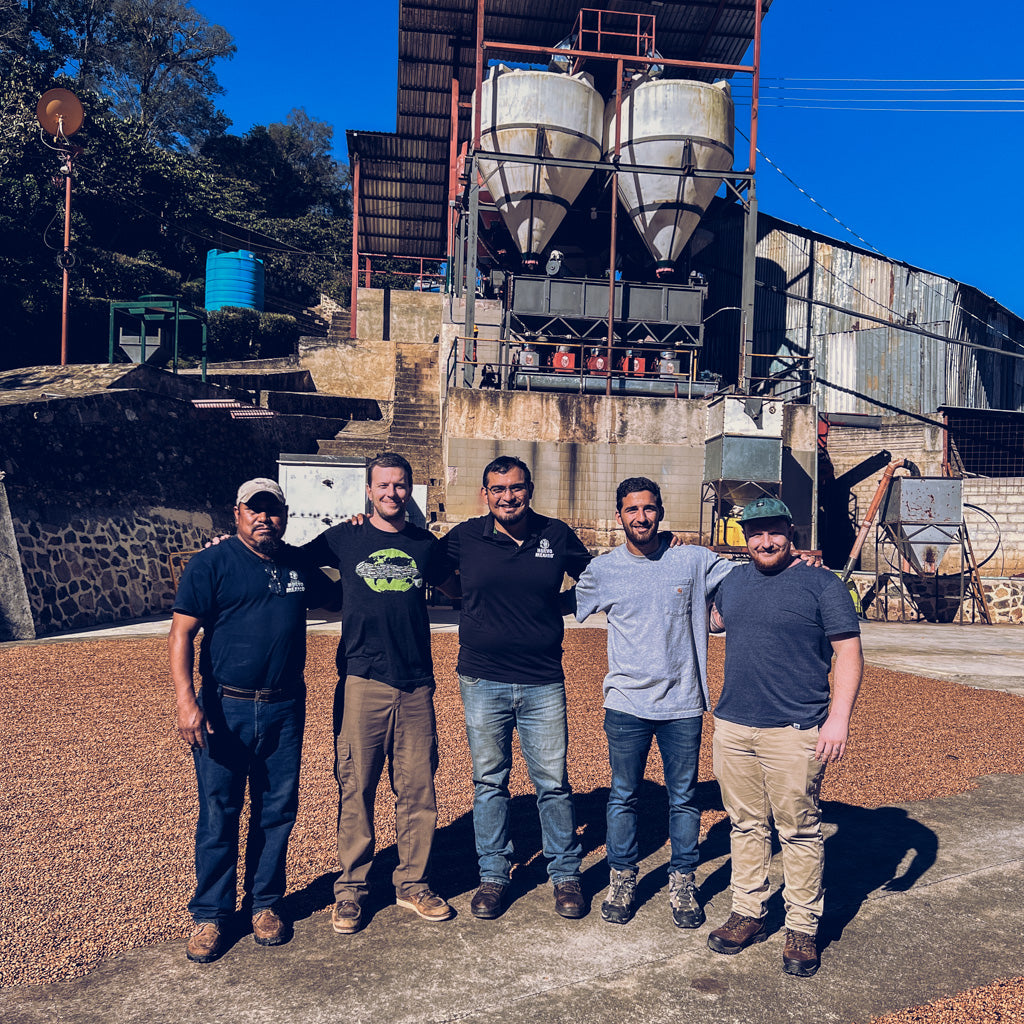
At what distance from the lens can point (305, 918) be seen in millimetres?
3629

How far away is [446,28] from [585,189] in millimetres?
6204

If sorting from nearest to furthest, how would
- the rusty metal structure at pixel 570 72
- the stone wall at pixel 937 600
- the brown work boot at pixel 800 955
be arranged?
the brown work boot at pixel 800 955 → the stone wall at pixel 937 600 → the rusty metal structure at pixel 570 72

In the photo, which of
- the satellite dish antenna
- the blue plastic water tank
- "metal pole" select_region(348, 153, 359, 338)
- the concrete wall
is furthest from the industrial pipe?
the blue plastic water tank

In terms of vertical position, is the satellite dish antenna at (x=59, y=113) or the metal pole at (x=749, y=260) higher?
the satellite dish antenna at (x=59, y=113)

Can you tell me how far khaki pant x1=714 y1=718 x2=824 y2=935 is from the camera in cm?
335

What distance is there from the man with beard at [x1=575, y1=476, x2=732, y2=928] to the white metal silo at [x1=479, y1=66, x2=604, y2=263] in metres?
19.4

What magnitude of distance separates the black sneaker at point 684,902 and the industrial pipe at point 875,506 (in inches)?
578

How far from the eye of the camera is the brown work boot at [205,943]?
3.24m

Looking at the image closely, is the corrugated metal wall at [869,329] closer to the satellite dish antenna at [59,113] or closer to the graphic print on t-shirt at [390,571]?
the satellite dish antenna at [59,113]

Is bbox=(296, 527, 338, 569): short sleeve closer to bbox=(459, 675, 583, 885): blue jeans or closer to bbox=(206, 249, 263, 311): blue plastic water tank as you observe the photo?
bbox=(459, 675, 583, 885): blue jeans

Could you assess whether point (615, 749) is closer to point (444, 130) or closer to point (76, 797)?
point (76, 797)

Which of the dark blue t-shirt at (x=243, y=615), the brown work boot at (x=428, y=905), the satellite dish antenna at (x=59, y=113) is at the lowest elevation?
the brown work boot at (x=428, y=905)

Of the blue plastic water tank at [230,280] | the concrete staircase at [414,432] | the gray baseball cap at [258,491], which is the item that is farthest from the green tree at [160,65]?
the gray baseball cap at [258,491]

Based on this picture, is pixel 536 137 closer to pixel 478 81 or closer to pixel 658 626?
pixel 478 81
